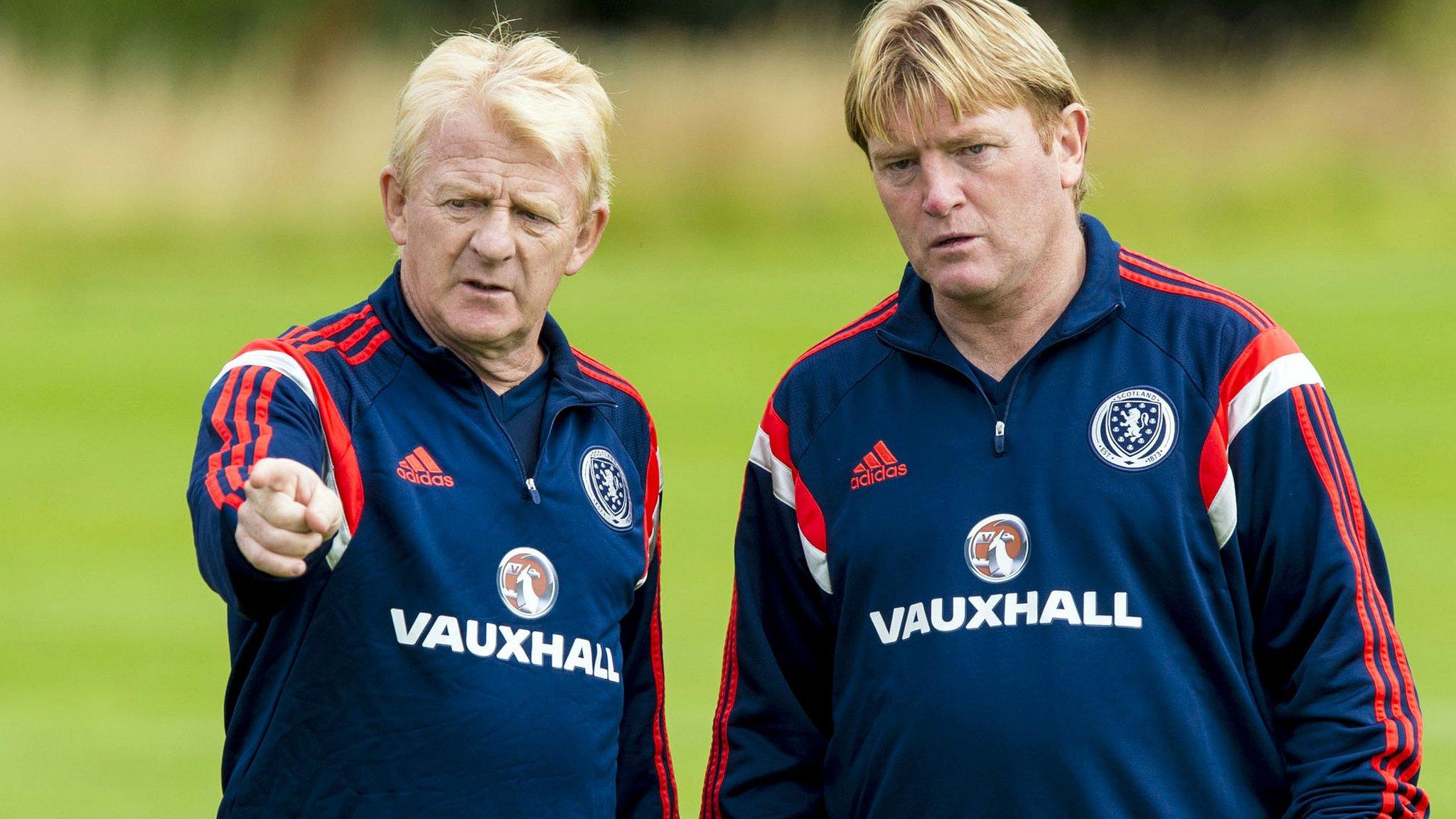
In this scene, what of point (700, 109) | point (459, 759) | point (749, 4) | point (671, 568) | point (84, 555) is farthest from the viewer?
point (749, 4)

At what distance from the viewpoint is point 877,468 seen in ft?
10.9

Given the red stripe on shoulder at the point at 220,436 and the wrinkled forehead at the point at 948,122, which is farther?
the wrinkled forehead at the point at 948,122

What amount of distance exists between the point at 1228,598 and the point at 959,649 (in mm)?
433

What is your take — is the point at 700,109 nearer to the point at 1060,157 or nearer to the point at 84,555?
the point at 84,555

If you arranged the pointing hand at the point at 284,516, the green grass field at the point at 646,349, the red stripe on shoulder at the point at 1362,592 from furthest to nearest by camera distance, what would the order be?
the green grass field at the point at 646,349 < the red stripe on shoulder at the point at 1362,592 < the pointing hand at the point at 284,516

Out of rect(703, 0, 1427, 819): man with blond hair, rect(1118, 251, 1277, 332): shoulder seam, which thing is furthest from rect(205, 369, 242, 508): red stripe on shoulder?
rect(1118, 251, 1277, 332): shoulder seam

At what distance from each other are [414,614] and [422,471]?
24 cm

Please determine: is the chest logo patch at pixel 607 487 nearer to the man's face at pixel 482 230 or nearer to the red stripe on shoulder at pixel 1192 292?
the man's face at pixel 482 230

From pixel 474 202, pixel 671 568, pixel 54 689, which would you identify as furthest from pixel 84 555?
pixel 474 202

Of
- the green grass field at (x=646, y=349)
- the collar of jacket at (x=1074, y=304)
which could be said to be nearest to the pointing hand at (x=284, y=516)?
the collar of jacket at (x=1074, y=304)

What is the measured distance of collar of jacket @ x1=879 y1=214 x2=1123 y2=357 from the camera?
129 inches

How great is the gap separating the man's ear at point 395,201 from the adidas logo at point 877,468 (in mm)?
881

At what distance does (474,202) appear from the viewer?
3.34 meters

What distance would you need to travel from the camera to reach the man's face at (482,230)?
333cm
